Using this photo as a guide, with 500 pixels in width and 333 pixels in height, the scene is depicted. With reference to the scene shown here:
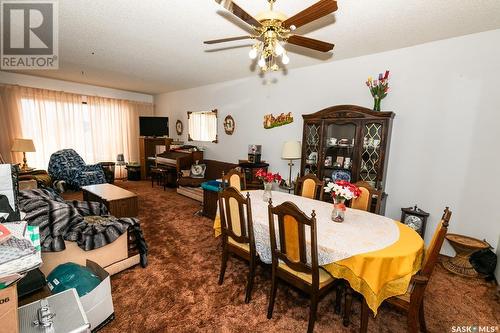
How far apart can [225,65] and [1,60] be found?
386 cm

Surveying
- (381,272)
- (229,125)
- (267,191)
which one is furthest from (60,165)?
(381,272)

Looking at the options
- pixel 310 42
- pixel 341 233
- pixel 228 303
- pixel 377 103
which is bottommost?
pixel 228 303

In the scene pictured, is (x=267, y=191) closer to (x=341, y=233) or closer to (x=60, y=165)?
(x=341, y=233)

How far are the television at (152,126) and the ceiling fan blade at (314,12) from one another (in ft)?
18.2

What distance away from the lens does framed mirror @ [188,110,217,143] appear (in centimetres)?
547

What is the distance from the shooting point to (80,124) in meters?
5.82

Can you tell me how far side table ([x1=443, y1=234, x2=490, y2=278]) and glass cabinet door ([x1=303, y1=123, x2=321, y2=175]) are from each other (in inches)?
66.9

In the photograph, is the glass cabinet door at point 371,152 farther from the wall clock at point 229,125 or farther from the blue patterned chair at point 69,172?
the blue patterned chair at point 69,172

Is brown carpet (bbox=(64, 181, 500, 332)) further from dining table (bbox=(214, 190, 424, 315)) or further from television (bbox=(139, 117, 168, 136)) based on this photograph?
television (bbox=(139, 117, 168, 136))

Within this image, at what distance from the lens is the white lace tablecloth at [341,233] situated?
5.03ft

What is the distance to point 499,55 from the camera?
2299 mm

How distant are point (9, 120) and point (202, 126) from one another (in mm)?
3922

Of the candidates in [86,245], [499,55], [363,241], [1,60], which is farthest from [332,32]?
[1,60]

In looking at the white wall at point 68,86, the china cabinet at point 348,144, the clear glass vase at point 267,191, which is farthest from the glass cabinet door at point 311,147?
the white wall at point 68,86
